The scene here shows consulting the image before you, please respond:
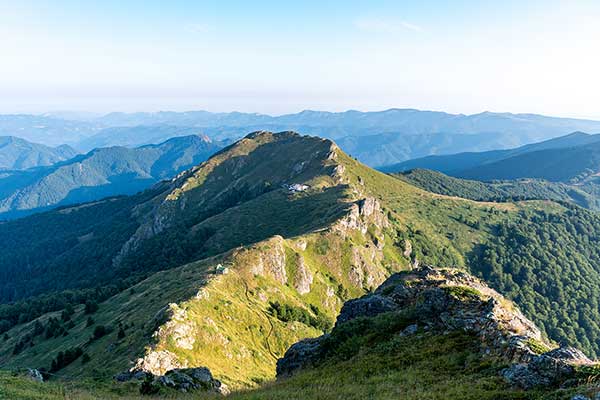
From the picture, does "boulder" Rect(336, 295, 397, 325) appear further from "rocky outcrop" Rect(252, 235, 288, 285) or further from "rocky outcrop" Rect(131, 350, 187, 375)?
"rocky outcrop" Rect(252, 235, 288, 285)

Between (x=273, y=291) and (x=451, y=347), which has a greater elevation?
(x=451, y=347)

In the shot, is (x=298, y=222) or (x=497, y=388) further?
(x=298, y=222)

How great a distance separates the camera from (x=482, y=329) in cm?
3153

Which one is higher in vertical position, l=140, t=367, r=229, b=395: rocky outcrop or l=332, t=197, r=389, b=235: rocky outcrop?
l=140, t=367, r=229, b=395: rocky outcrop

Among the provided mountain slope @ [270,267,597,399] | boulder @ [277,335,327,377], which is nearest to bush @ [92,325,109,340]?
boulder @ [277,335,327,377]

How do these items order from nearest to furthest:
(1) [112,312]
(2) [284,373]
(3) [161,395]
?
(3) [161,395]
(2) [284,373]
(1) [112,312]

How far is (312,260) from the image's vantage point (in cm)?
15225

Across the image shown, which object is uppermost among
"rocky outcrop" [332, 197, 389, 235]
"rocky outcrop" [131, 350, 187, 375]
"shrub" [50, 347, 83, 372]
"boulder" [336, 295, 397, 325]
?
"boulder" [336, 295, 397, 325]

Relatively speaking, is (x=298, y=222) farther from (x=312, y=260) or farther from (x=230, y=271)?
(x=230, y=271)

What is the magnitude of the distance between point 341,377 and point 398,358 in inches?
195

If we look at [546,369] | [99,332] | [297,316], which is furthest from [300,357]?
[297,316]

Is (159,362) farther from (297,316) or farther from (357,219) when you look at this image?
(357,219)

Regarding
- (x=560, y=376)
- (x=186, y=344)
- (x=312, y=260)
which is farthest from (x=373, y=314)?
(x=312, y=260)

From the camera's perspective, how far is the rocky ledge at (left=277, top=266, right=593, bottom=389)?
894 inches
